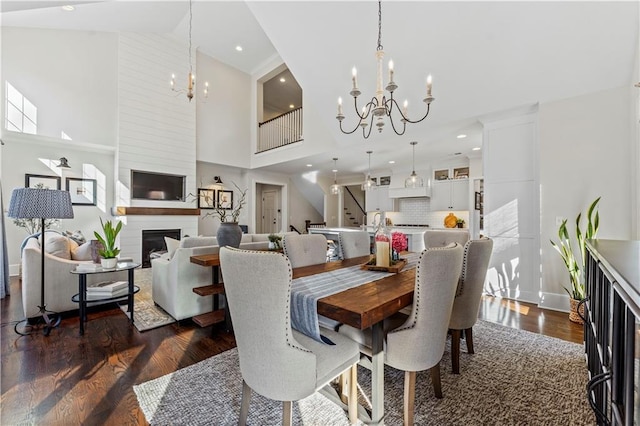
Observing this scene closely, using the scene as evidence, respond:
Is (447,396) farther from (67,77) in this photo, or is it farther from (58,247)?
(67,77)

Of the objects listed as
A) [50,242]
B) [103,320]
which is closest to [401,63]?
[103,320]

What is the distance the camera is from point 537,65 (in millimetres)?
2930

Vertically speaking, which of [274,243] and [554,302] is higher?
[274,243]

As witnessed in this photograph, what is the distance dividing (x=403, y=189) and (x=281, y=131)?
3.66m

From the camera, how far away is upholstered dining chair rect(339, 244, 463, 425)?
130 centimetres

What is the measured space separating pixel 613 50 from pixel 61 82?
8.07 metres

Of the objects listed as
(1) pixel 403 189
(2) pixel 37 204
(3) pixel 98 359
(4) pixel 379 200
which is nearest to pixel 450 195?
(1) pixel 403 189

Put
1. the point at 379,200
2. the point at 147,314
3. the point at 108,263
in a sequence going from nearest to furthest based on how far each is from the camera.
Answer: the point at 108,263 → the point at 147,314 → the point at 379,200

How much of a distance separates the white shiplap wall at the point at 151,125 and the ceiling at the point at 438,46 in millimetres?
687

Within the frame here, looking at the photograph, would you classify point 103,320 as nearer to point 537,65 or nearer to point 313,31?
point 313,31

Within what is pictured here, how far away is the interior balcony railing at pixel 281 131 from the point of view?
668 cm

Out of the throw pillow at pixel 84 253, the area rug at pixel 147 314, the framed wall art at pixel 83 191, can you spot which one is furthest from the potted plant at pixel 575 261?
the framed wall art at pixel 83 191

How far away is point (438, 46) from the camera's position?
317 cm

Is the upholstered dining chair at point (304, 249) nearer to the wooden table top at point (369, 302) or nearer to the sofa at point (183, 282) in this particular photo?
the wooden table top at point (369, 302)
